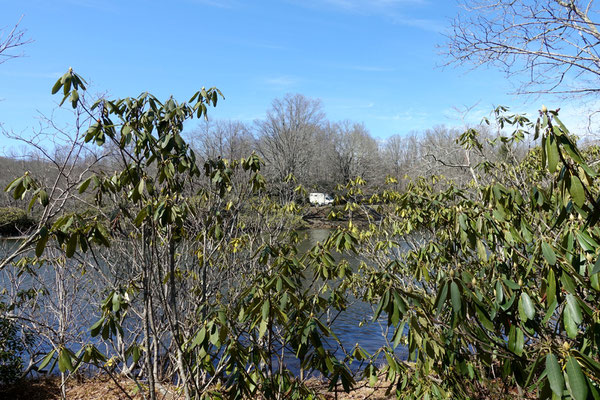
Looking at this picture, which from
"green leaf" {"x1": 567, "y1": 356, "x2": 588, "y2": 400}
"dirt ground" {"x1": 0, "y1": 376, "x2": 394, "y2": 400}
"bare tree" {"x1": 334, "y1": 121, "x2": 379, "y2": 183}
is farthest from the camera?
"bare tree" {"x1": 334, "y1": 121, "x2": 379, "y2": 183}

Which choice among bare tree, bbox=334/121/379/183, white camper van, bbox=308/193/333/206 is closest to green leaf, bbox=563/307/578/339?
white camper van, bbox=308/193/333/206

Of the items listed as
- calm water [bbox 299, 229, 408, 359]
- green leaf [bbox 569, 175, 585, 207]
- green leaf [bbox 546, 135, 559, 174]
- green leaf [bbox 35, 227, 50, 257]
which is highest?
green leaf [bbox 546, 135, 559, 174]

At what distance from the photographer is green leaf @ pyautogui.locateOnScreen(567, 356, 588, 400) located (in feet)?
3.96

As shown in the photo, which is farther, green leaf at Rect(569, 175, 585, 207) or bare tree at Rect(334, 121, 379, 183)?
bare tree at Rect(334, 121, 379, 183)

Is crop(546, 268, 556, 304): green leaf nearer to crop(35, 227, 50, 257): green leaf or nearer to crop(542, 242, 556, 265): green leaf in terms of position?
crop(542, 242, 556, 265): green leaf

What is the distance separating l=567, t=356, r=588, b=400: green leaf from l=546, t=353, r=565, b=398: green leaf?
0.03 metres

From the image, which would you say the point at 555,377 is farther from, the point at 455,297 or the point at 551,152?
the point at 551,152

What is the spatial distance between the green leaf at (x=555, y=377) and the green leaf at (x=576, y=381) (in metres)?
0.03

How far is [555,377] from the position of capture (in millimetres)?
1262

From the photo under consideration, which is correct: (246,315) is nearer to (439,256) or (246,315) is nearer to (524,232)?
(524,232)

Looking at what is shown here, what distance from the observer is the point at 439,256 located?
3609 mm

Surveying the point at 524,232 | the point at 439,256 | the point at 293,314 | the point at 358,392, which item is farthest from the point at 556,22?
the point at 358,392

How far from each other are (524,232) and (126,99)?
2669 millimetres

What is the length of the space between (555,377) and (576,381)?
0.18 ft
